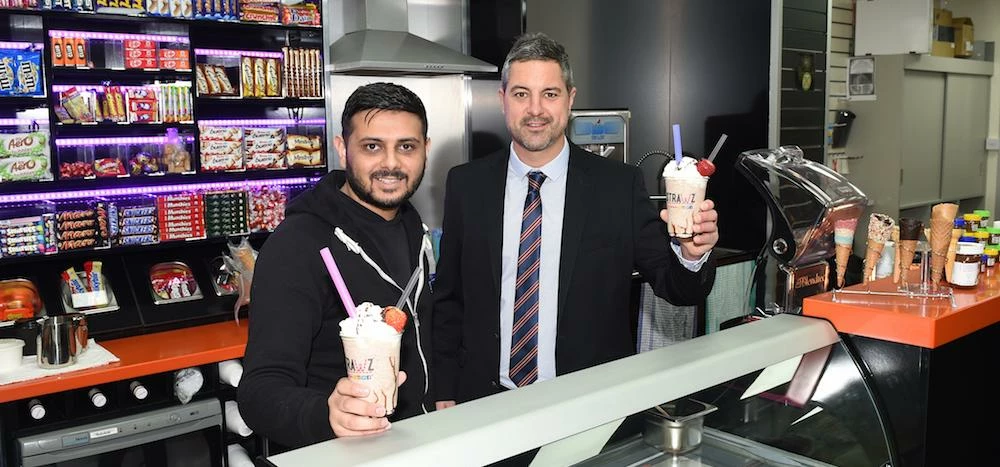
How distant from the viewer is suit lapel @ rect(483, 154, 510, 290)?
8.50 ft

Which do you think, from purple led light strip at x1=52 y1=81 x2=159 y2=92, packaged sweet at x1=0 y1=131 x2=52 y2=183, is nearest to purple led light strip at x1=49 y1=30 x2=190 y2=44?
purple led light strip at x1=52 y1=81 x2=159 y2=92

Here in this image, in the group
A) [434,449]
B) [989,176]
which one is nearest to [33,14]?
[434,449]

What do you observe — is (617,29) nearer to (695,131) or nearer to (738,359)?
(695,131)

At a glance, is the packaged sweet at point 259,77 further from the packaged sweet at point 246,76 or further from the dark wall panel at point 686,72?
the dark wall panel at point 686,72

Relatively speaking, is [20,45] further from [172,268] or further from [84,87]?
[172,268]

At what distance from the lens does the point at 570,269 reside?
8.35ft

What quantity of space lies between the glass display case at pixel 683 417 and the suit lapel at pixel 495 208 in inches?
30.2

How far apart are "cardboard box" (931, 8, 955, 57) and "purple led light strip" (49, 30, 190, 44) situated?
6.01 meters

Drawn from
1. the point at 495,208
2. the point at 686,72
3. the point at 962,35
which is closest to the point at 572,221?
the point at 495,208

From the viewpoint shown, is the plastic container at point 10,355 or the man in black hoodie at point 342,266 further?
the plastic container at point 10,355

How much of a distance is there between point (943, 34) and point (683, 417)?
6.81 meters

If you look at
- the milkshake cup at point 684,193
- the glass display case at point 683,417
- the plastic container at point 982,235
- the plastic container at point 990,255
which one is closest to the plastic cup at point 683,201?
the milkshake cup at point 684,193

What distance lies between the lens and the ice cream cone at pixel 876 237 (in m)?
2.62

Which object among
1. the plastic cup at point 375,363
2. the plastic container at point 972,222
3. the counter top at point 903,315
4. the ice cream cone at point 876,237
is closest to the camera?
the plastic cup at point 375,363
